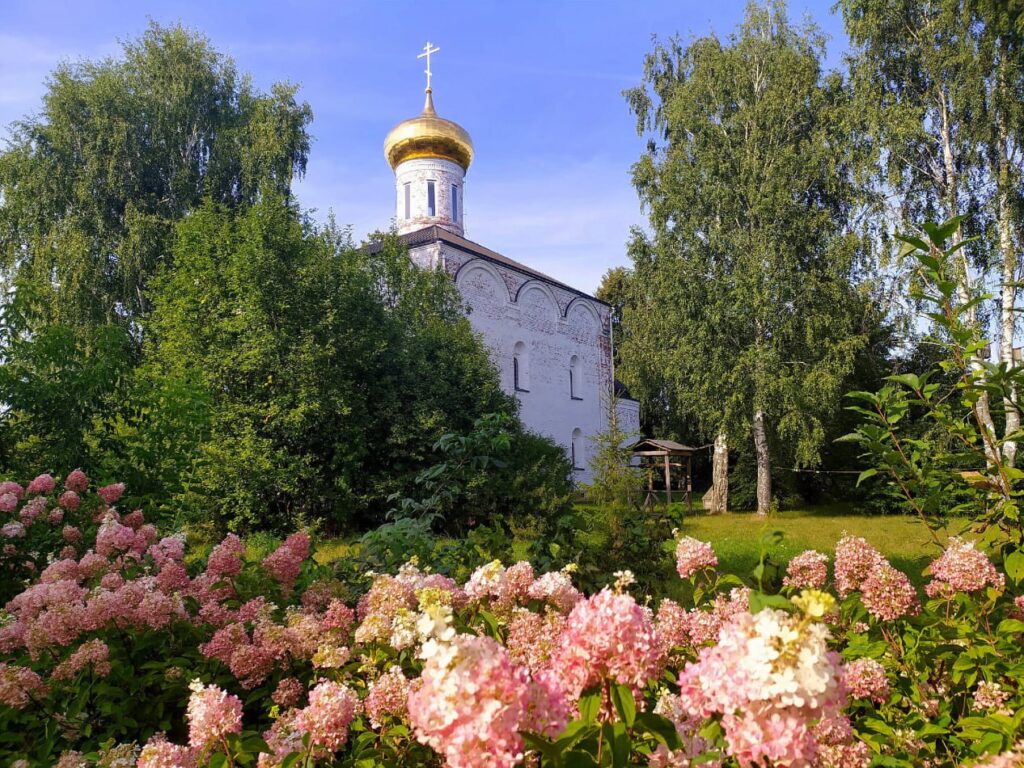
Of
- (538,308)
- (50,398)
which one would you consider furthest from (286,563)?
(538,308)

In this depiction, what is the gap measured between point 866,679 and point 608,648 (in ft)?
2.71

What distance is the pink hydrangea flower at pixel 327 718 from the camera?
1263 mm

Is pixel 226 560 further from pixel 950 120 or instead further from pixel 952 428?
pixel 950 120

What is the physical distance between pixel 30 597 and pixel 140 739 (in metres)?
0.52

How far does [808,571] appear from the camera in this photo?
1.92 meters

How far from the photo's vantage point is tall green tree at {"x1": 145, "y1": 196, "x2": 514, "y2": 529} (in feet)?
40.9

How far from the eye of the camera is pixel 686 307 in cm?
1622

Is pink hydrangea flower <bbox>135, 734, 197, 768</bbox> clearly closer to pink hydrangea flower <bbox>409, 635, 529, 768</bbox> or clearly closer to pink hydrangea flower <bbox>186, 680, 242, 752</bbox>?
pink hydrangea flower <bbox>186, 680, 242, 752</bbox>

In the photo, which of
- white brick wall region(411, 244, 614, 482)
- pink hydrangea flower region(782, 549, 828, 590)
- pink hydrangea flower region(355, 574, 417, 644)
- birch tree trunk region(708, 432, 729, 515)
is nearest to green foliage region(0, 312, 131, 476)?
pink hydrangea flower region(355, 574, 417, 644)

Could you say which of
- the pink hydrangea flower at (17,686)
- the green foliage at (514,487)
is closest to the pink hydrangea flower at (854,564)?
the pink hydrangea flower at (17,686)

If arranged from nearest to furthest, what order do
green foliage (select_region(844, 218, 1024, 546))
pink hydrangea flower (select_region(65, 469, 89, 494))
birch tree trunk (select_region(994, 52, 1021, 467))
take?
green foliage (select_region(844, 218, 1024, 546)) → pink hydrangea flower (select_region(65, 469, 89, 494)) → birch tree trunk (select_region(994, 52, 1021, 467))

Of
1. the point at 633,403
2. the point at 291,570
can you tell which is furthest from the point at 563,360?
the point at 291,570

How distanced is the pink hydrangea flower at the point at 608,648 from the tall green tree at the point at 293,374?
11.7 metres

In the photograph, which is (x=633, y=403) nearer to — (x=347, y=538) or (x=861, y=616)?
(x=347, y=538)
